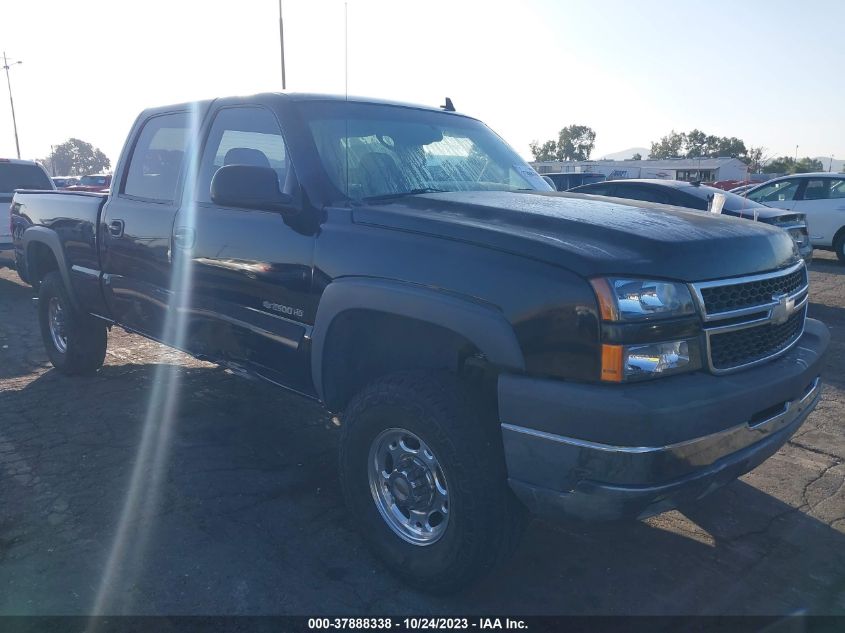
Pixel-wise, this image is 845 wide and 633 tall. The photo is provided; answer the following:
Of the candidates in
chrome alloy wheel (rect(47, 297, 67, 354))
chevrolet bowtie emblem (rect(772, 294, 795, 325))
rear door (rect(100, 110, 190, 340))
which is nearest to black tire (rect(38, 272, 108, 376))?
chrome alloy wheel (rect(47, 297, 67, 354))

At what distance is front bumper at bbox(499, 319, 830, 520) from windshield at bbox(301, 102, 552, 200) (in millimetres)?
1464

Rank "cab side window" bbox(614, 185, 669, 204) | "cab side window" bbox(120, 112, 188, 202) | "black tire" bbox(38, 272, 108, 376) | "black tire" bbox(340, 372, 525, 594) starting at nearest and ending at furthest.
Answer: "black tire" bbox(340, 372, 525, 594) → "cab side window" bbox(120, 112, 188, 202) → "black tire" bbox(38, 272, 108, 376) → "cab side window" bbox(614, 185, 669, 204)

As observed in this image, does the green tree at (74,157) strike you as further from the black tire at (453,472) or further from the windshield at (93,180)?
the black tire at (453,472)

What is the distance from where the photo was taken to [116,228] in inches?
183

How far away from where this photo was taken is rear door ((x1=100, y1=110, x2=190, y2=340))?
4.25 m

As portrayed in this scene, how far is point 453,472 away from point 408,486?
0.37 metres

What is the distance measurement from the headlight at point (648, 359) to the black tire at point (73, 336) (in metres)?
4.60

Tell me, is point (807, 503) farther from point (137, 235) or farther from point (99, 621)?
point (137, 235)

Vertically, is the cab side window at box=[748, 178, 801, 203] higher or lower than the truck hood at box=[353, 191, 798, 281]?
lower

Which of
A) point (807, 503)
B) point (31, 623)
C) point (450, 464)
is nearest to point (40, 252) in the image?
point (31, 623)

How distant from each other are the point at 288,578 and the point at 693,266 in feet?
6.87

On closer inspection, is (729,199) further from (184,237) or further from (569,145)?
(569,145)

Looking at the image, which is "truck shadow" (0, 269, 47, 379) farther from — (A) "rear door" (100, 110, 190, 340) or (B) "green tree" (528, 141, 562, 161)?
(B) "green tree" (528, 141, 562, 161)

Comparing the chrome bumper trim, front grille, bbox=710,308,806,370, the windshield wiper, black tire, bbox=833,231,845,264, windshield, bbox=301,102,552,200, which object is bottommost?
black tire, bbox=833,231,845,264
